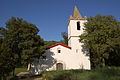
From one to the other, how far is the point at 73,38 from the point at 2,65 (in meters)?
15.2

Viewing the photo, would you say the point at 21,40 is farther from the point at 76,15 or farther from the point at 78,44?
the point at 76,15

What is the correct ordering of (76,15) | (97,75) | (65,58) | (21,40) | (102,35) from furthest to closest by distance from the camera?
(76,15) → (65,58) → (102,35) → (21,40) → (97,75)

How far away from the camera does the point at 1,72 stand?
45.5 feet

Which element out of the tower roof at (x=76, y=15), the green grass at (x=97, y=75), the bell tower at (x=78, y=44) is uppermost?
the tower roof at (x=76, y=15)

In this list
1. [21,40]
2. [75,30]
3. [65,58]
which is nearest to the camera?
[21,40]

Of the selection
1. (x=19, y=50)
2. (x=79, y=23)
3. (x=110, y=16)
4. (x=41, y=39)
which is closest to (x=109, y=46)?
(x=110, y=16)

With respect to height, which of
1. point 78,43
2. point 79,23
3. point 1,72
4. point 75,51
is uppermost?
point 79,23

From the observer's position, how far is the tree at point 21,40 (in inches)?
745

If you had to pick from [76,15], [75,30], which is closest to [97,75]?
[75,30]

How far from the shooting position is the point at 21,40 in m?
19.6

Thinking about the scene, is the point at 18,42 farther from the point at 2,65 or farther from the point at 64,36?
the point at 64,36

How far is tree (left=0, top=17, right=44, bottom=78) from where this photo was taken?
1892 centimetres

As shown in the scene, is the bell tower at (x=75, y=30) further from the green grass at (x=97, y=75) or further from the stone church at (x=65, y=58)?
the green grass at (x=97, y=75)

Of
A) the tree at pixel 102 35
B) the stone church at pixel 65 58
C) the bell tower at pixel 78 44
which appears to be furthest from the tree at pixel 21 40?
the tree at pixel 102 35
